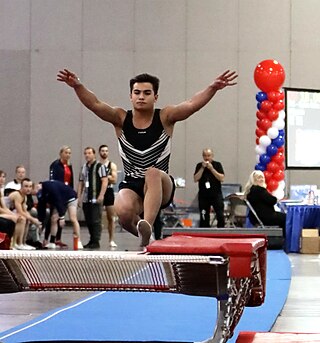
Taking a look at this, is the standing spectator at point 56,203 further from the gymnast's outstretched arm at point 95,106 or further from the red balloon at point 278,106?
the gymnast's outstretched arm at point 95,106

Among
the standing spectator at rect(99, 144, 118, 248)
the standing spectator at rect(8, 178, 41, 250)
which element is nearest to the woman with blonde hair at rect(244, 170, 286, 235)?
the standing spectator at rect(99, 144, 118, 248)

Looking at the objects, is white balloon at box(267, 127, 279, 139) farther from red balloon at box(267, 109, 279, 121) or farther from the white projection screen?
the white projection screen

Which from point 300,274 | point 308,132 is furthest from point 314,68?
point 300,274

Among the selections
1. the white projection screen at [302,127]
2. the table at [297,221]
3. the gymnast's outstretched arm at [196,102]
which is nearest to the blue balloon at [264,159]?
the white projection screen at [302,127]

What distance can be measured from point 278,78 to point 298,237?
3169 mm

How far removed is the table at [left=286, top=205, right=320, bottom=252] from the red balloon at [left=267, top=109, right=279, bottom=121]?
217cm

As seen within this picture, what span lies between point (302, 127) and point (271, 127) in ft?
4.12

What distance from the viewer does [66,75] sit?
16.9 ft

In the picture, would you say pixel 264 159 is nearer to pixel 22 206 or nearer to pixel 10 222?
pixel 22 206

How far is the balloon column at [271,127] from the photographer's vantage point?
41.6 feet

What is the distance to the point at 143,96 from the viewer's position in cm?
504

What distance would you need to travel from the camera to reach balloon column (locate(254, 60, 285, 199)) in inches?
500

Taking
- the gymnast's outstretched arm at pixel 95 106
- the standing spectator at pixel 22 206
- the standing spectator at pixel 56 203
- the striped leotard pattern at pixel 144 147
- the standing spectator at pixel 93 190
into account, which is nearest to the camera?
the striped leotard pattern at pixel 144 147

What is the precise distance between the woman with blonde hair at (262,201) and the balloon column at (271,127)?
1.50 m
